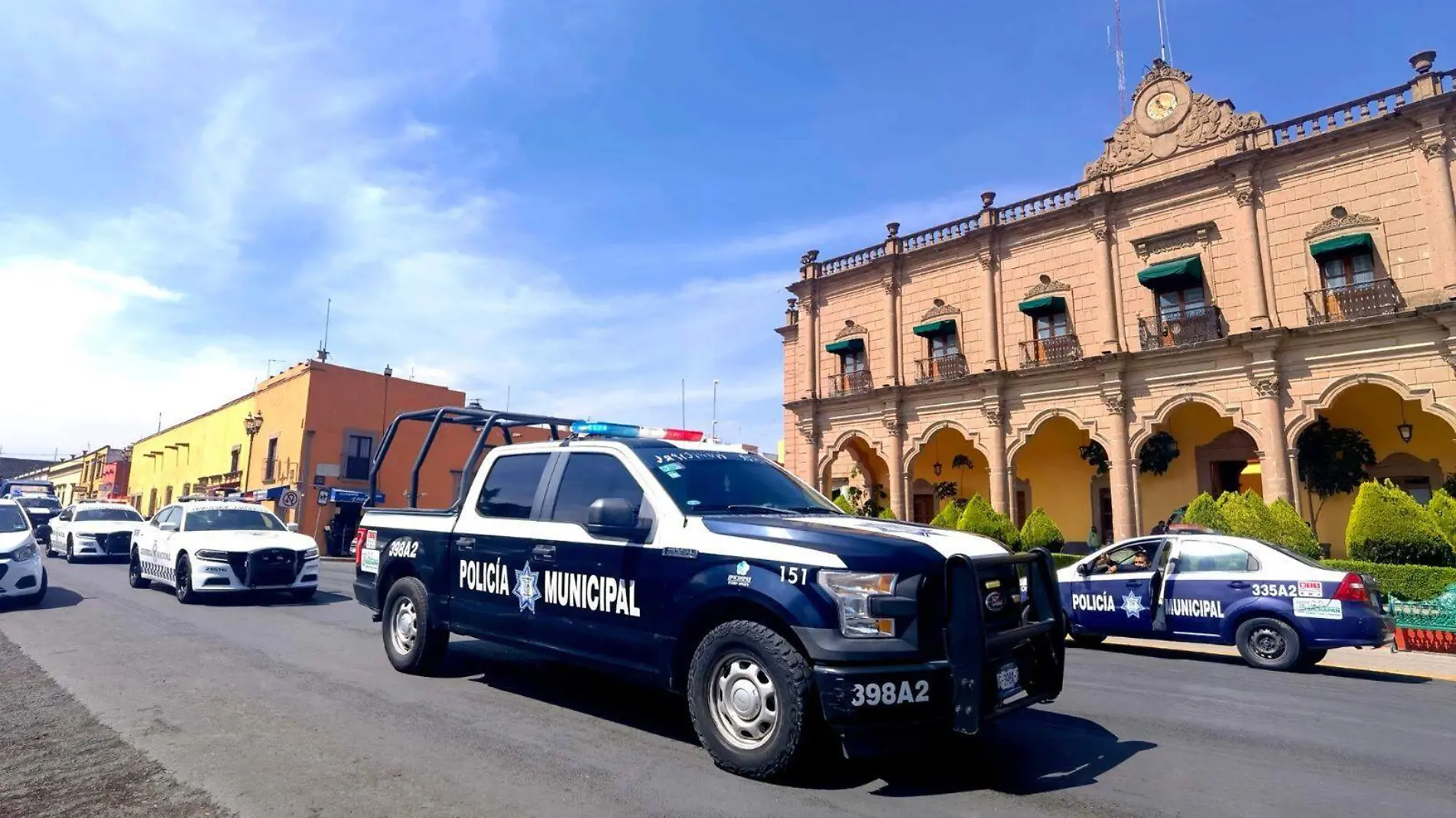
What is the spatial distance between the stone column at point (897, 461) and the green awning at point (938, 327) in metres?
3.17

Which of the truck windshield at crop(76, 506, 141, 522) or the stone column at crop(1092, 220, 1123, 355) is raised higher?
the stone column at crop(1092, 220, 1123, 355)

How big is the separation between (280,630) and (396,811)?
678 cm

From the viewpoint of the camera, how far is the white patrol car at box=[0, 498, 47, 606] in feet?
34.4

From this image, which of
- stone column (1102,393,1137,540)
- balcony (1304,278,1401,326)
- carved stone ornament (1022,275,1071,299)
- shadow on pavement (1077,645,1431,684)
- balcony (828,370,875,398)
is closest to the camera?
shadow on pavement (1077,645,1431,684)

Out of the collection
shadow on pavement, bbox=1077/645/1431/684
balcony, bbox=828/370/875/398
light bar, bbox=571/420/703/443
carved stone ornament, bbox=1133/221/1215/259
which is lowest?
shadow on pavement, bbox=1077/645/1431/684

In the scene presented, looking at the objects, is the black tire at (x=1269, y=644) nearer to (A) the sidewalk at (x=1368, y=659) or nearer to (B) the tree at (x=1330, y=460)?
(A) the sidewalk at (x=1368, y=659)

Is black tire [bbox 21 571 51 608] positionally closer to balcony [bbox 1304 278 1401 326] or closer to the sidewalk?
the sidewalk

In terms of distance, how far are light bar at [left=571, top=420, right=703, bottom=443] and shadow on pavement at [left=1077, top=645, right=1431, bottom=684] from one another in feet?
23.4

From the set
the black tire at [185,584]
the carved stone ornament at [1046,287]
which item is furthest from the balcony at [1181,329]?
the black tire at [185,584]

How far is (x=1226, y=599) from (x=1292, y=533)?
6898 millimetres

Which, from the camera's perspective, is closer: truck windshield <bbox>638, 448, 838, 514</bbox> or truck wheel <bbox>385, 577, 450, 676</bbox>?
truck windshield <bbox>638, 448, 838, 514</bbox>

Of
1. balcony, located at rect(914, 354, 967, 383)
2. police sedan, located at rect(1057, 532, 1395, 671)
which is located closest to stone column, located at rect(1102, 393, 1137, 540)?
balcony, located at rect(914, 354, 967, 383)

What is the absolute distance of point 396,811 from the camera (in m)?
3.61

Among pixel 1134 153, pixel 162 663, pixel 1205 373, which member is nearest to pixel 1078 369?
pixel 1205 373
